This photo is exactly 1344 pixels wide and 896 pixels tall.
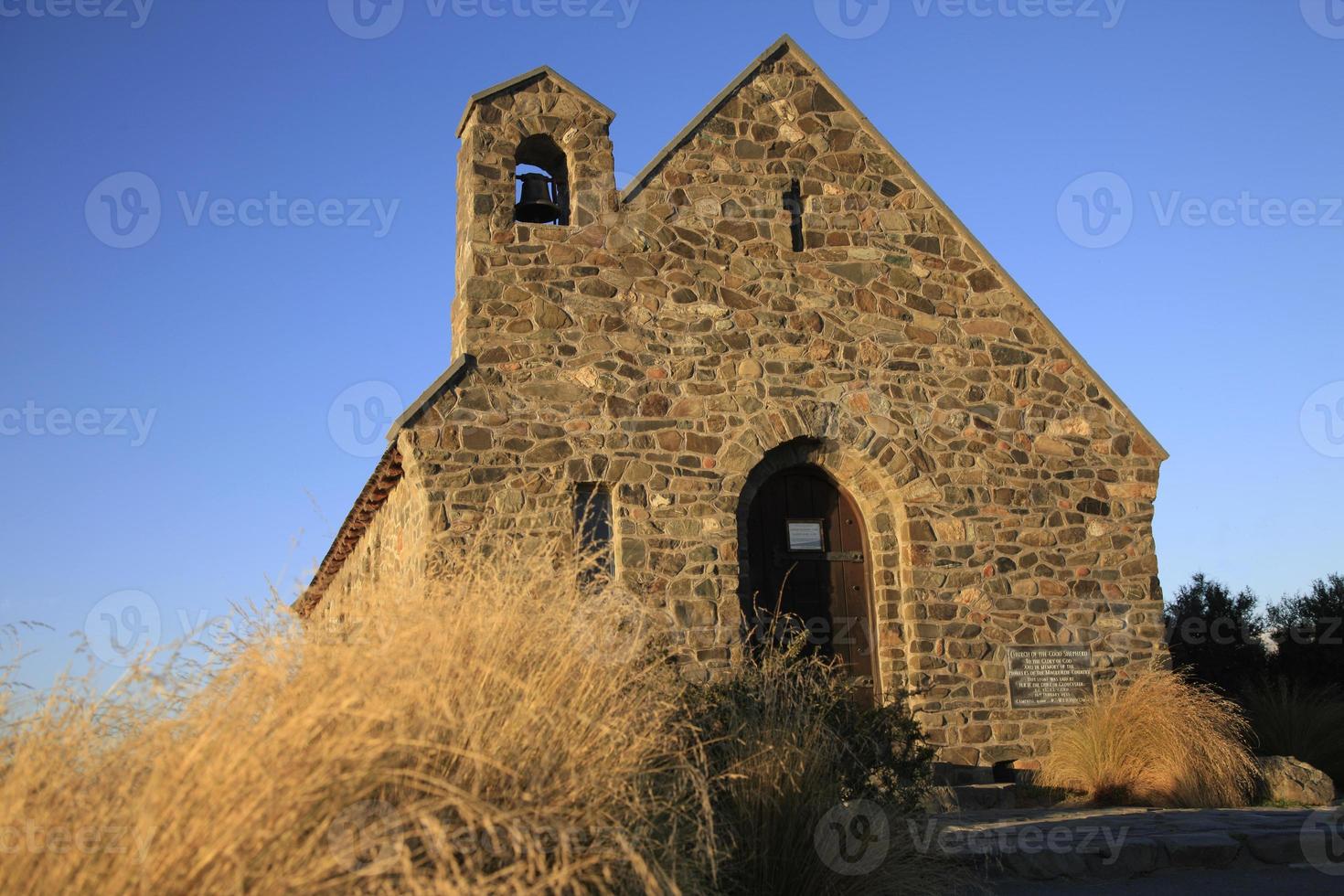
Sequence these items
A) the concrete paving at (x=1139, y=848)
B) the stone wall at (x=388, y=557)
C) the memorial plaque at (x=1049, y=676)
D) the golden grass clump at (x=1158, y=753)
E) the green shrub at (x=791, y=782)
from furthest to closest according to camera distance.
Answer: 1. the memorial plaque at (x=1049, y=676)
2. the golden grass clump at (x=1158, y=753)
3. the concrete paving at (x=1139, y=848)
4. the green shrub at (x=791, y=782)
5. the stone wall at (x=388, y=557)

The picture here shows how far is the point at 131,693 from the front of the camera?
179 inches

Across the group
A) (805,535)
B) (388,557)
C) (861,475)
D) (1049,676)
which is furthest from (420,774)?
(1049,676)

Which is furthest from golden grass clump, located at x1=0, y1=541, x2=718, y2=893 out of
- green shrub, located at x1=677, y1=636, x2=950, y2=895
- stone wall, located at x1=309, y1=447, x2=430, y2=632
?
green shrub, located at x1=677, y1=636, x2=950, y2=895

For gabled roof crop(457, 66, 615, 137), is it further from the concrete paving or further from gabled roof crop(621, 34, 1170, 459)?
the concrete paving

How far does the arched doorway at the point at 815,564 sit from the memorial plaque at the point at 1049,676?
60.0 inches

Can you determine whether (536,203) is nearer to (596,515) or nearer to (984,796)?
(596,515)

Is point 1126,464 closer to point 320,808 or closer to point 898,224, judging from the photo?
point 898,224

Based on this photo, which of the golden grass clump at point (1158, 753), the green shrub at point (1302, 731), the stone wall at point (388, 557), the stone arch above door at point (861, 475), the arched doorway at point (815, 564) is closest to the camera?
the stone wall at point (388, 557)

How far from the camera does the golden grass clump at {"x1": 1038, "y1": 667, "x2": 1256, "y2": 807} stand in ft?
35.8

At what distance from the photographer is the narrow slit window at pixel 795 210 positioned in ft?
43.1

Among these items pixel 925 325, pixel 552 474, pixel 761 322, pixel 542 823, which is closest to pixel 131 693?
pixel 542 823

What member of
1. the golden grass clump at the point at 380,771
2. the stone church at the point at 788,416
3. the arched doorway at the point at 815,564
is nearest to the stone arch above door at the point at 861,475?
the stone church at the point at 788,416

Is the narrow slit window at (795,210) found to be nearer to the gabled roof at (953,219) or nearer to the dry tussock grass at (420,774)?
the gabled roof at (953,219)

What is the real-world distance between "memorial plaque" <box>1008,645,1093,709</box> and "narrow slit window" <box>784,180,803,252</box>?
4.94 metres
